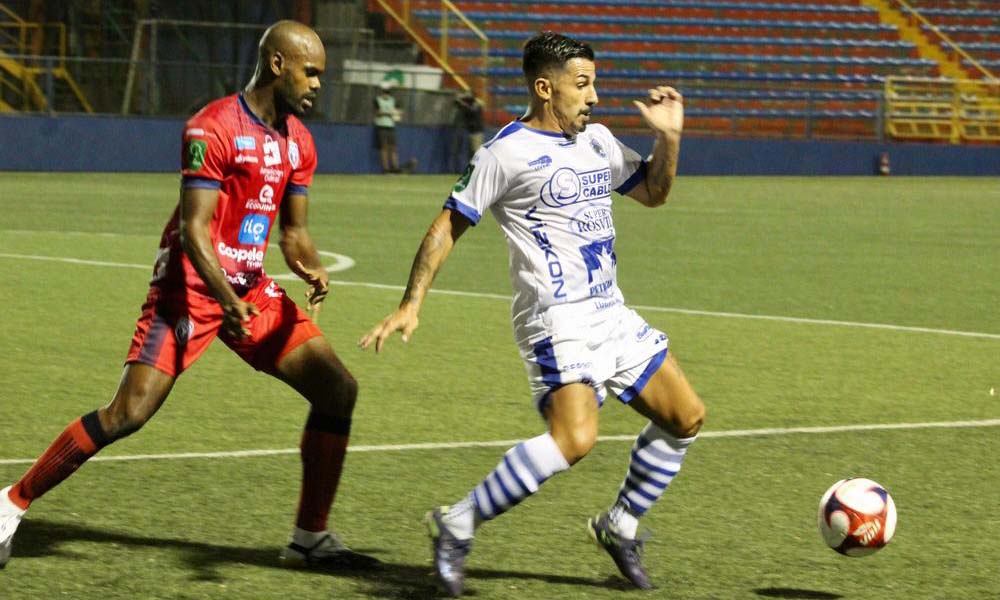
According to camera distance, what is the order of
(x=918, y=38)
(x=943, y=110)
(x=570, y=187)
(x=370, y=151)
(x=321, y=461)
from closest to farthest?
(x=570, y=187) → (x=321, y=461) → (x=370, y=151) → (x=943, y=110) → (x=918, y=38)

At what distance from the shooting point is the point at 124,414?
17.5 feet

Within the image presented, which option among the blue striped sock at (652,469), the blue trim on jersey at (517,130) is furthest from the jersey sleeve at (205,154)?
the blue striped sock at (652,469)

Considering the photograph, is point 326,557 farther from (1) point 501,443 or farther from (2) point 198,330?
(1) point 501,443

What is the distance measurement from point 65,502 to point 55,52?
29.9m

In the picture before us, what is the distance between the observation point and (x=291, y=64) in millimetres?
5414

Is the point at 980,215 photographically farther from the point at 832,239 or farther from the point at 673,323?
the point at 673,323

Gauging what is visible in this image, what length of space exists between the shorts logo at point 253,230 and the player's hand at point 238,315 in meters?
0.28

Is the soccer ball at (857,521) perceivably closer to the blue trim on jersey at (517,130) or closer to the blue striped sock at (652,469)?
the blue striped sock at (652,469)

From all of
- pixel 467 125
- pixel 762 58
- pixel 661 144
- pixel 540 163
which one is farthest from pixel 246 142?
pixel 762 58

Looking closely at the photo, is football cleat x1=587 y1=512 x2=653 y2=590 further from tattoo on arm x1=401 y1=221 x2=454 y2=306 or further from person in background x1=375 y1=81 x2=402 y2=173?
person in background x1=375 y1=81 x2=402 y2=173

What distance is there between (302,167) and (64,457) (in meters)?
1.18

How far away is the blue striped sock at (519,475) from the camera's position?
505cm

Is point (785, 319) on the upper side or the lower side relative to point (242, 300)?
lower

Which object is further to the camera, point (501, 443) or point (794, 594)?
point (501, 443)
